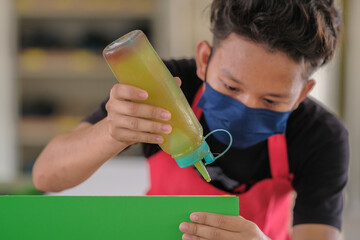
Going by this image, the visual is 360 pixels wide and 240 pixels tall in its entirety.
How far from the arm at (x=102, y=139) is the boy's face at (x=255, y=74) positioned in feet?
0.64

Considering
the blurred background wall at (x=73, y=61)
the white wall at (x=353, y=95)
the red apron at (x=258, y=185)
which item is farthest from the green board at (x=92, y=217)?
the white wall at (x=353, y=95)

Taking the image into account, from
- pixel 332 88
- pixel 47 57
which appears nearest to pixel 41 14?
pixel 47 57

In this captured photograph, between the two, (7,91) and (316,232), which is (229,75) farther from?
(7,91)

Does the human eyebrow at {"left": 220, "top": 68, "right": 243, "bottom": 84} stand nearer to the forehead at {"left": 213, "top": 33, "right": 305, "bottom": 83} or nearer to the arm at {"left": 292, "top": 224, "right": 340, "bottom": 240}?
the forehead at {"left": 213, "top": 33, "right": 305, "bottom": 83}

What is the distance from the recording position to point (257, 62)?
33.2 inches

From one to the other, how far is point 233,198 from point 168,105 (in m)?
0.18

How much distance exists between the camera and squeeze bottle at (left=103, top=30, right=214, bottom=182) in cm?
61

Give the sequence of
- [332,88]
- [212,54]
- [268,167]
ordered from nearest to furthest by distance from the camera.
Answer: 1. [212,54]
2. [268,167]
3. [332,88]

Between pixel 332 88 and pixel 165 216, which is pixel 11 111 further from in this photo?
pixel 165 216

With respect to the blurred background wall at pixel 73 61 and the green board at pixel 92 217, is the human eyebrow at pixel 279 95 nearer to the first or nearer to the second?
the green board at pixel 92 217

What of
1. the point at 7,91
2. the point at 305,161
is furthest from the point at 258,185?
the point at 7,91

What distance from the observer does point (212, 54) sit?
3.10 ft

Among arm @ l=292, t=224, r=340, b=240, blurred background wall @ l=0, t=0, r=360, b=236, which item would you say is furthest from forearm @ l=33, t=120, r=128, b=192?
blurred background wall @ l=0, t=0, r=360, b=236

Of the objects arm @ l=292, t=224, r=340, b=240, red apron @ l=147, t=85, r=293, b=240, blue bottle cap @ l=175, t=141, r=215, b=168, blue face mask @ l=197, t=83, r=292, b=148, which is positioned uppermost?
blue bottle cap @ l=175, t=141, r=215, b=168
